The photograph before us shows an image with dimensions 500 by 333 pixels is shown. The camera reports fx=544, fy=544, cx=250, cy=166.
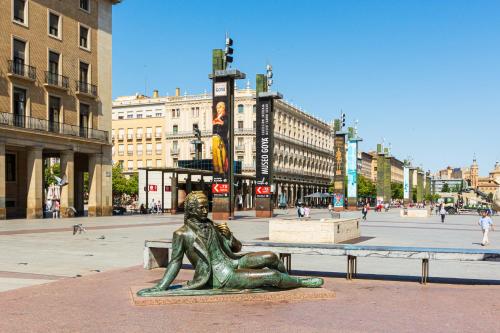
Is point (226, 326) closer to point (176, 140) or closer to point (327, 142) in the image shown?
point (176, 140)

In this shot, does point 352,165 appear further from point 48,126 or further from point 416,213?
point 48,126

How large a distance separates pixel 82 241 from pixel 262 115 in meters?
26.4

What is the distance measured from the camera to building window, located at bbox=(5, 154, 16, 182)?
4094cm

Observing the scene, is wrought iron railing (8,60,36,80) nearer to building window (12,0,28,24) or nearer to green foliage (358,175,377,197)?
building window (12,0,28,24)

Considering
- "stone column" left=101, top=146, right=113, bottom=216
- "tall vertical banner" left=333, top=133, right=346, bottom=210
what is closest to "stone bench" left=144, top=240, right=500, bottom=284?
"stone column" left=101, top=146, right=113, bottom=216

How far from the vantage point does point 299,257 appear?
49.8 ft

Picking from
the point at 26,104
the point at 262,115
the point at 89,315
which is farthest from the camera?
the point at 262,115

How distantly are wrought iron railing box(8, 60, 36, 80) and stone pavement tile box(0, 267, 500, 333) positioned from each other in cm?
3036

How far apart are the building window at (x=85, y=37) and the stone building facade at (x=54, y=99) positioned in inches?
3.1

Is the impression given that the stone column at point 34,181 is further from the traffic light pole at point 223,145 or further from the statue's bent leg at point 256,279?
the statue's bent leg at point 256,279

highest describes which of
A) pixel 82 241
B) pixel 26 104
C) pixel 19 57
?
pixel 19 57

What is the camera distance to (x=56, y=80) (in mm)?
39969

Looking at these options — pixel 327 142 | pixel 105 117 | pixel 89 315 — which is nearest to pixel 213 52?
pixel 105 117

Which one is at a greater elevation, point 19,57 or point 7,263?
point 19,57
